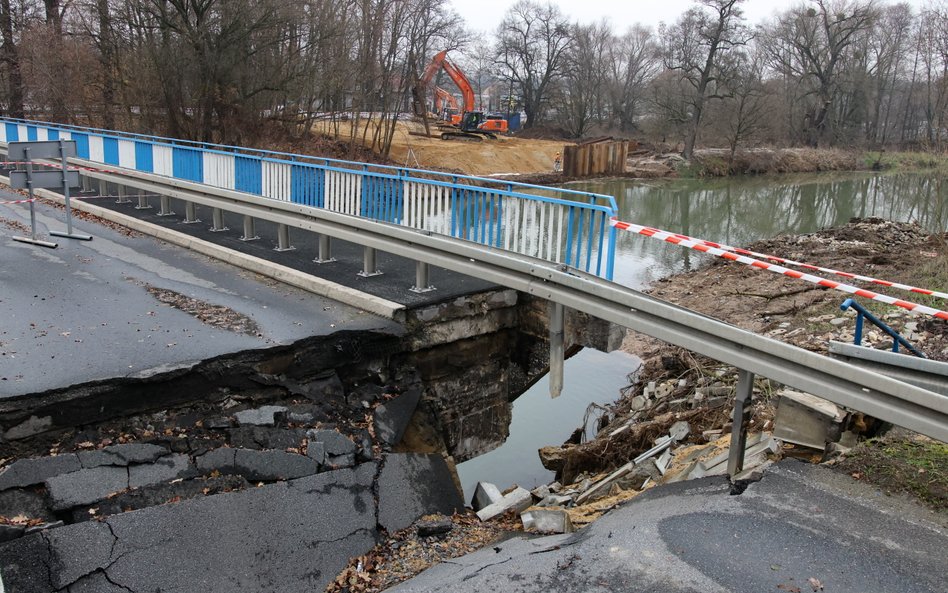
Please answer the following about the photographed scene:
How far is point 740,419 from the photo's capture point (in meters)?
5.09

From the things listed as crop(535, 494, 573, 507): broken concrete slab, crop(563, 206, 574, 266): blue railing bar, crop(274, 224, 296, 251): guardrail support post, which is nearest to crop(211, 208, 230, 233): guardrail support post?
crop(274, 224, 296, 251): guardrail support post

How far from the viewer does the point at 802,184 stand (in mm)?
44156

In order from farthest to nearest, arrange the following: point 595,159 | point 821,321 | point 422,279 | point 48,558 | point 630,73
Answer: point 630,73
point 595,159
point 821,321
point 422,279
point 48,558

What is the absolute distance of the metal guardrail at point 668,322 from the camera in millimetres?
4281

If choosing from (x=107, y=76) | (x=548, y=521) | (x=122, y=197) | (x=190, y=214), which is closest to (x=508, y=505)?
(x=548, y=521)

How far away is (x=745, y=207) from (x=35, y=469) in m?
32.2

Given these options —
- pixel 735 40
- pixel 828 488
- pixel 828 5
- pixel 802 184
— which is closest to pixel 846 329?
pixel 828 488

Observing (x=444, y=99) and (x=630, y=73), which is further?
(x=630, y=73)

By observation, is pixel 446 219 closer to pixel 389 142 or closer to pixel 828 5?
pixel 389 142

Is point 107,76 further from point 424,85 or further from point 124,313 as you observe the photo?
point 124,313

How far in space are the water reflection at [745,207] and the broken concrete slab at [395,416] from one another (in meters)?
10.7

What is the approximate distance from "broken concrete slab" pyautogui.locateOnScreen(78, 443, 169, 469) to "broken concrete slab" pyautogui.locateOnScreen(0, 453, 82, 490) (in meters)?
0.07

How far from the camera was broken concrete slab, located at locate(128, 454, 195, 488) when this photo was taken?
514cm

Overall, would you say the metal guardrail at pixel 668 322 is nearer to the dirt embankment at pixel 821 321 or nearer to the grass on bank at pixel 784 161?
the dirt embankment at pixel 821 321
